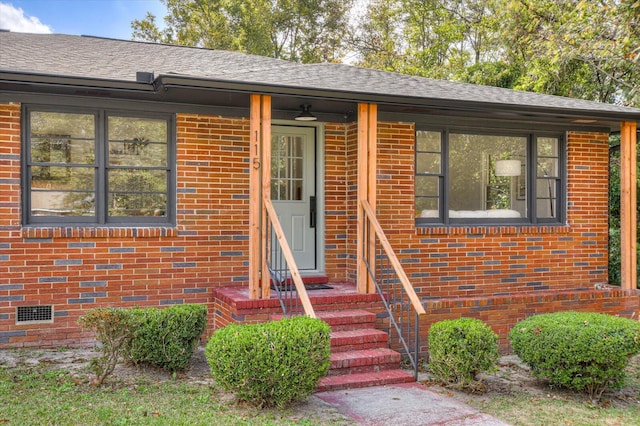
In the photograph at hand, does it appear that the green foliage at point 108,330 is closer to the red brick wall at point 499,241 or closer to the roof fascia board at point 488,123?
the red brick wall at point 499,241

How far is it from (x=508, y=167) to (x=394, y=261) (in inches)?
132

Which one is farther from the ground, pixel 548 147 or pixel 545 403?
pixel 548 147

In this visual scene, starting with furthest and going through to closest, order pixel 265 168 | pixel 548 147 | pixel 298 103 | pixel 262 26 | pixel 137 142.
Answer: pixel 262 26
pixel 548 147
pixel 298 103
pixel 137 142
pixel 265 168

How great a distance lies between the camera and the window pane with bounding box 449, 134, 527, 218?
8547 millimetres

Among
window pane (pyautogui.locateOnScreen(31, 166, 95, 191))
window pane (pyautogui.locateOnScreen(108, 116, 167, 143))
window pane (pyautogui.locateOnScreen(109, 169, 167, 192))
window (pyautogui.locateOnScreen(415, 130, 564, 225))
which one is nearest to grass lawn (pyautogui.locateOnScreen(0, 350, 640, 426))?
window pane (pyautogui.locateOnScreen(31, 166, 95, 191))

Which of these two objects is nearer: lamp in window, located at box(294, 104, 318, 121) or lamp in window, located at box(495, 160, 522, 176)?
lamp in window, located at box(294, 104, 318, 121)

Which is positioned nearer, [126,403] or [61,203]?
[126,403]

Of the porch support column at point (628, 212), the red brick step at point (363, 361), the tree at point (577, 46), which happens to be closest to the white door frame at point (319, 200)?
the red brick step at point (363, 361)

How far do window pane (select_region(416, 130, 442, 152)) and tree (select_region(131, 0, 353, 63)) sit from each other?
1621 centimetres

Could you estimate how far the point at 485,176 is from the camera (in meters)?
8.73

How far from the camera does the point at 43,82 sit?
608 cm

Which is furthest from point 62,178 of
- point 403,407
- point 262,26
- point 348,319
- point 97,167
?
point 262,26

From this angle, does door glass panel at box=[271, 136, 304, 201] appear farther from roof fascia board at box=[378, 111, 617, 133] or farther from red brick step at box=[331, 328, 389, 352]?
red brick step at box=[331, 328, 389, 352]

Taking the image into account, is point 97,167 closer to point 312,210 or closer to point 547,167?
point 312,210
